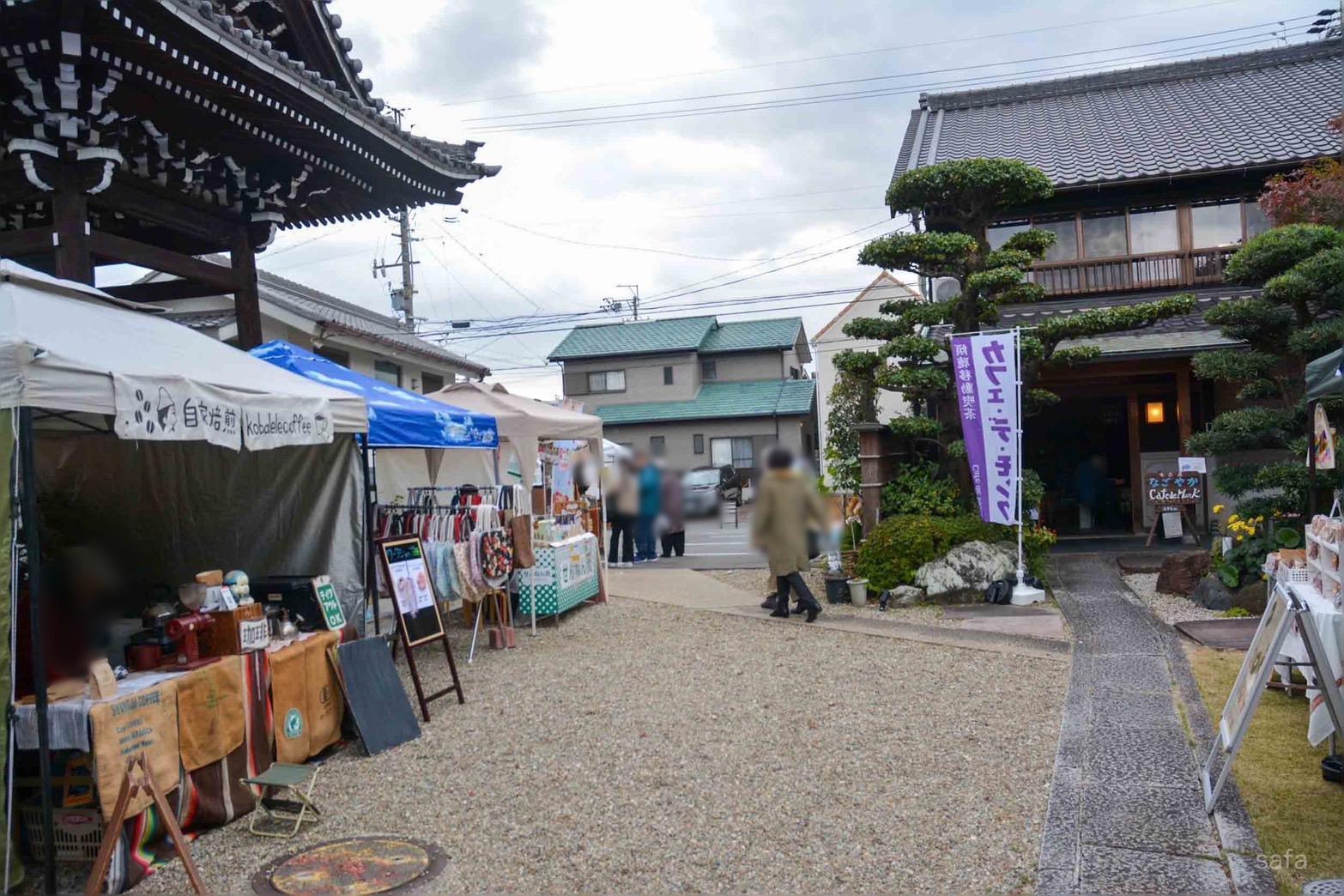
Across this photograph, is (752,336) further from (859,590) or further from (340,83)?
(859,590)

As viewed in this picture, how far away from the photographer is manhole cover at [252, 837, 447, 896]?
4.09 meters

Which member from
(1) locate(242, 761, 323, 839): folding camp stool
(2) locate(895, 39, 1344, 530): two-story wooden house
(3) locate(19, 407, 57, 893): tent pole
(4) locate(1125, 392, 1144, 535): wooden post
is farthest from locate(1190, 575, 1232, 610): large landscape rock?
(3) locate(19, 407, 57, 893): tent pole

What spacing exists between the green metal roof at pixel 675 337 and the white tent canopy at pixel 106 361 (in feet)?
8.23

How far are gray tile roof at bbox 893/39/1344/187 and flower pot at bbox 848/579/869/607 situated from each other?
25.2 feet

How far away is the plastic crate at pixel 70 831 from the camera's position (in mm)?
4285

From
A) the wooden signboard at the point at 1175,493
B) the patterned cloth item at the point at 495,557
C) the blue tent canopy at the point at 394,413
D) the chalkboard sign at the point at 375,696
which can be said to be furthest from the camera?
the wooden signboard at the point at 1175,493

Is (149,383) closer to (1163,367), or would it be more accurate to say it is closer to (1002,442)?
(1002,442)

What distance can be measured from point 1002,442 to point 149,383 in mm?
8038

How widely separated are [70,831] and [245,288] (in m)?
5.61

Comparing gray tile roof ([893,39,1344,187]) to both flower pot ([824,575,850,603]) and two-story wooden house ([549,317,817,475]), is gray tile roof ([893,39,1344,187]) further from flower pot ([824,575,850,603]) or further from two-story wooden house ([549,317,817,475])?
two-story wooden house ([549,317,817,475])

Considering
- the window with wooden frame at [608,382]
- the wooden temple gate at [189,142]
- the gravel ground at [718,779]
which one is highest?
the wooden temple gate at [189,142]

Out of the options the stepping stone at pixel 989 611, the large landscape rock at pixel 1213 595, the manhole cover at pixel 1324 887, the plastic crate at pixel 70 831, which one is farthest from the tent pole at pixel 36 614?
the large landscape rock at pixel 1213 595

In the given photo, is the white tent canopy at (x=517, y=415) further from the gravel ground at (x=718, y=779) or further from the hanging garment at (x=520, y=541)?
the gravel ground at (x=718, y=779)

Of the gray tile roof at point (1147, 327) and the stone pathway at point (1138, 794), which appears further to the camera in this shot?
the gray tile roof at point (1147, 327)
